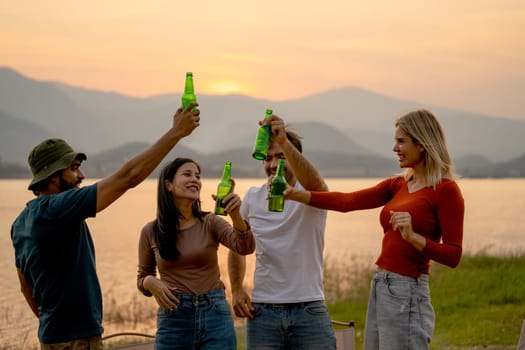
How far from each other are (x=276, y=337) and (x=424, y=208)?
1062mm

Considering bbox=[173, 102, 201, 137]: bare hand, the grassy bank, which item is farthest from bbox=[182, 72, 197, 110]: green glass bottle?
the grassy bank

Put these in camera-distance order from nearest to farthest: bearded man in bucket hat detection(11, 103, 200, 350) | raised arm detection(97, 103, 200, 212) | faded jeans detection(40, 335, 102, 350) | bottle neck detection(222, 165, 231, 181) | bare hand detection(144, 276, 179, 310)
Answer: raised arm detection(97, 103, 200, 212) → bearded man in bucket hat detection(11, 103, 200, 350) → faded jeans detection(40, 335, 102, 350) → bare hand detection(144, 276, 179, 310) → bottle neck detection(222, 165, 231, 181)

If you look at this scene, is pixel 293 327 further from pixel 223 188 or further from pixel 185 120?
pixel 185 120

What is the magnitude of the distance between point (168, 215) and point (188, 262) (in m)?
0.30

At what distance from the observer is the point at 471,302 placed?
41.1ft

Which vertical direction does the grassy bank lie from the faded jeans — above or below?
below

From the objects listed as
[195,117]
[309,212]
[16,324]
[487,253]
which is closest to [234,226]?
[309,212]

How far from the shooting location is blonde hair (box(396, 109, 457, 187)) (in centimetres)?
426

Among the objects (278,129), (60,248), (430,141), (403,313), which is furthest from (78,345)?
(430,141)

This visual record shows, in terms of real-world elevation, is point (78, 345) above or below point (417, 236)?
below

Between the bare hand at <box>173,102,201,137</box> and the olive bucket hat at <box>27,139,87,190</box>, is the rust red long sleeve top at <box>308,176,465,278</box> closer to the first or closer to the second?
the bare hand at <box>173,102,201,137</box>

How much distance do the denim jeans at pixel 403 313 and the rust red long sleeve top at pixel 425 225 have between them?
58mm

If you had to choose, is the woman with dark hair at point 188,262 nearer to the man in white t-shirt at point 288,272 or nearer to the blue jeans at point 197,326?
the blue jeans at point 197,326

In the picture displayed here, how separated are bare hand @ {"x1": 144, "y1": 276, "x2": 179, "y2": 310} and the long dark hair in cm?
15
